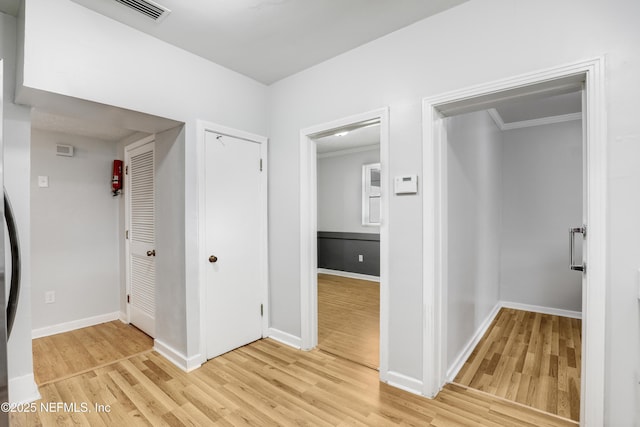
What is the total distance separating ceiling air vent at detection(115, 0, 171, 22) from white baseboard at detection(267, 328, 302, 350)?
279 centimetres

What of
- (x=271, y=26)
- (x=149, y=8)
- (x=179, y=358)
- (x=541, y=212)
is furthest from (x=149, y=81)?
(x=541, y=212)

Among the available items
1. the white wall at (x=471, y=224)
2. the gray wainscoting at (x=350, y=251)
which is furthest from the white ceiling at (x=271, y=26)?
the gray wainscoting at (x=350, y=251)

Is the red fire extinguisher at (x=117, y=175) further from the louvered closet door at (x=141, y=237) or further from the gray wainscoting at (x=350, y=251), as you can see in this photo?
the gray wainscoting at (x=350, y=251)

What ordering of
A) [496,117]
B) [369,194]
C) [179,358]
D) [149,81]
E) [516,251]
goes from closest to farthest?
[149,81], [179,358], [496,117], [516,251], [369,194]

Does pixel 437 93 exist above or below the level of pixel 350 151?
below

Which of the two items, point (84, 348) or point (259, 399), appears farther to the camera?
point (84, 348)

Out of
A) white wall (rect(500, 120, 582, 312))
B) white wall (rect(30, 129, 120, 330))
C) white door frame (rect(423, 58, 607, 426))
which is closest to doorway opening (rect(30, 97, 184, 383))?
white wall (rect(30, 129, 120, 330))

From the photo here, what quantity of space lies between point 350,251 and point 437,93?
172 inches

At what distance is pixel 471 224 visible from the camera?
9.46 ft

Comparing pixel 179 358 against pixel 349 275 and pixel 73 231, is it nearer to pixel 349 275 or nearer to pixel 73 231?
pixel 73 231

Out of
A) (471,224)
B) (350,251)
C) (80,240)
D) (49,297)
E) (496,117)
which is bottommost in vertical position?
(49,297)

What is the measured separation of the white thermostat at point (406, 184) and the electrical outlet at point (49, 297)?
389 centimetres

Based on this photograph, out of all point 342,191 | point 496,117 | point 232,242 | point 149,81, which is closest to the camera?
point 149,81

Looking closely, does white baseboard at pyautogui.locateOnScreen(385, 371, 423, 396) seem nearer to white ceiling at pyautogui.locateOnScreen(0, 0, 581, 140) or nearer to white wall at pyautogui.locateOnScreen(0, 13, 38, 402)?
white ceiling at pyautogui.locateOnScreen(0, 0, 581, 140)
